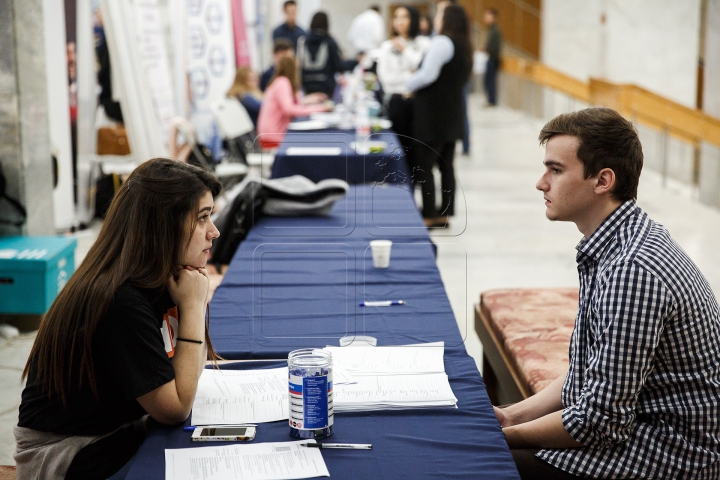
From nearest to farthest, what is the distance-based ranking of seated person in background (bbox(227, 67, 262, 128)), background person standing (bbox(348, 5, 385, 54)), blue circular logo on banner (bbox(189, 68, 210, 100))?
1. seated person in background (bbox(227, 67, 262, 128))
2. blue circular logo on banner (bbox(189, 68, 210, 100))
3. background person standing (bbox(348, 5, 385, 54))

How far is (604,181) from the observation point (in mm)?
1696

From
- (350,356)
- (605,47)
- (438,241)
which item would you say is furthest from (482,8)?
(350,356)

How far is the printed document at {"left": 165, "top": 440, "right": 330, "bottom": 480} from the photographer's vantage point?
4.49 ft

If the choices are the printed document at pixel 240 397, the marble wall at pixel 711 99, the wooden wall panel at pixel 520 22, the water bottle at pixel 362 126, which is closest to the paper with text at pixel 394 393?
the printed document at pixel 240 397

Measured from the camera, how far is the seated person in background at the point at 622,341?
155 centimetres

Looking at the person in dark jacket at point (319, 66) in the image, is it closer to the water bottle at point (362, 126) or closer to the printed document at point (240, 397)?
the water bottle at point (362, 126)

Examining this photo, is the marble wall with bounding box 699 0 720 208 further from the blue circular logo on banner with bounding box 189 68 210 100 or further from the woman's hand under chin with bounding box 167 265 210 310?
the woman's hand under chin with bounding box 167 265 210 310

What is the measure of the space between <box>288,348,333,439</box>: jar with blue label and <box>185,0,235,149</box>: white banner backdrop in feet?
21.7

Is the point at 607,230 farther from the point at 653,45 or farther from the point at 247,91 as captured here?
the point at 653,45

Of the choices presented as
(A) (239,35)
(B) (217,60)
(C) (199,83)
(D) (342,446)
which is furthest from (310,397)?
(A) (239,35)

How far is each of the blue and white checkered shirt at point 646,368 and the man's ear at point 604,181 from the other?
0.06 m

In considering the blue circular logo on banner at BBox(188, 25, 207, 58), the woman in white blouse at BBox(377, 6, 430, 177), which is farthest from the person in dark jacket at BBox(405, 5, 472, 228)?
the blue circular logo on banner at BBox(188, 25, 207, 58)

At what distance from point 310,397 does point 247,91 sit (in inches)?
274

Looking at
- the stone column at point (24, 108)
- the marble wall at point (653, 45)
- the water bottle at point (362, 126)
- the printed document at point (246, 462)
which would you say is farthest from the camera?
the marble wall at point (653, 45)
